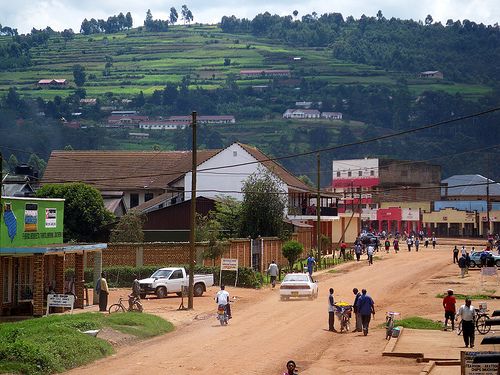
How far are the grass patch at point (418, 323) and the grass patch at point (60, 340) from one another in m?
8.33

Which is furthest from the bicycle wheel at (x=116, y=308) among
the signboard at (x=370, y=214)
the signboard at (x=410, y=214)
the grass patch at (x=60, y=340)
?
the signboard at (x=370, y=214)

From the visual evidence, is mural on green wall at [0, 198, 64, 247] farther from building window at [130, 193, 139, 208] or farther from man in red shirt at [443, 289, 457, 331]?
building window at [130, 193, 139, 208]

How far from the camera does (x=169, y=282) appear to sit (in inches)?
1996

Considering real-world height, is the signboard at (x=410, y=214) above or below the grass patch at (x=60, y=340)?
above

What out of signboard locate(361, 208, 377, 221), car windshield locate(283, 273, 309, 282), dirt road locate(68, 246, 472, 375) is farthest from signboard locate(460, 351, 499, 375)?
signboard locate(361, 208, 377, 221)

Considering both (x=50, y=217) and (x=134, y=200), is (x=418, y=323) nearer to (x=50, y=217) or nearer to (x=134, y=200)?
(x=50, y=217)

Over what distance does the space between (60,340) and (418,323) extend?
13932 millimetres

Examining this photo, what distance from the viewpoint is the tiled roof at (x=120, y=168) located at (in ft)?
291

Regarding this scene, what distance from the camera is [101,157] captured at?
95312mm

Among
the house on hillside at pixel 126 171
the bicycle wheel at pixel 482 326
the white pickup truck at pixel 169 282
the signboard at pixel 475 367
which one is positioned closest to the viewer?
the signboard at pixel 475 367

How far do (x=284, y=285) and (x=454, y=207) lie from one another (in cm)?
9896

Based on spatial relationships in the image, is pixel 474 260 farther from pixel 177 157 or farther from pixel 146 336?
pixel 146 336

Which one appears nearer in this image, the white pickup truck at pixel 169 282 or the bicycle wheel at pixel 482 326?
the bicycle wheel at pixel 482 326

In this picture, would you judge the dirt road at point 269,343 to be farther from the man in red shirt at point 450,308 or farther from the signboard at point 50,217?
the signboard at point 50,217
